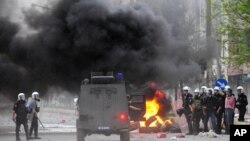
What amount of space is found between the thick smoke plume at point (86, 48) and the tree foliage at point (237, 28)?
699cm

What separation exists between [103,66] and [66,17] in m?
3.16

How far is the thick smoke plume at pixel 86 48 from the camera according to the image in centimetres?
2558

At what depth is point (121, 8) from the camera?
26797 mm

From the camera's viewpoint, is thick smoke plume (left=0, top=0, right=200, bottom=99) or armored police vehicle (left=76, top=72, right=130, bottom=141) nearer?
armored police vehicle (left=76, top=72, right=130, bottom=141)

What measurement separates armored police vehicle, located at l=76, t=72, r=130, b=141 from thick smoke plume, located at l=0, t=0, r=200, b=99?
7850 mm

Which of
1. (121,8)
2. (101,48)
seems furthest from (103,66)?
(121,8)

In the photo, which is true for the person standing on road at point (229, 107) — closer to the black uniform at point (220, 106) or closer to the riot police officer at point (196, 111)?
the black uniform at point (220, 106)

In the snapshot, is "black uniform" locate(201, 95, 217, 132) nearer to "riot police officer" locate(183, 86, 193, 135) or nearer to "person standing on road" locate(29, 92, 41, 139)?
"riot police officer" locate(183, 86, 193, 135)

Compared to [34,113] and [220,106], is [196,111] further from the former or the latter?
[34,113]

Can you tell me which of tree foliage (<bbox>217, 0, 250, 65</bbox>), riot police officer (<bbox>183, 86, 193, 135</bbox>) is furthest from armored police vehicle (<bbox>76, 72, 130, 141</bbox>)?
riot police officer (<bbox>183, 86, 193, 135</bbox>)

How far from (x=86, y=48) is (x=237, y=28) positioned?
28.3 feet

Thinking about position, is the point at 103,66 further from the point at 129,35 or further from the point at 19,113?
the point at 19,113

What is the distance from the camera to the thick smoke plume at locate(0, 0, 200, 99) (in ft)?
83.9

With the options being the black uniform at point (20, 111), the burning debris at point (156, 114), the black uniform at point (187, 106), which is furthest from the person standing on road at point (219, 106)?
the black uniform at point (20, 111)
